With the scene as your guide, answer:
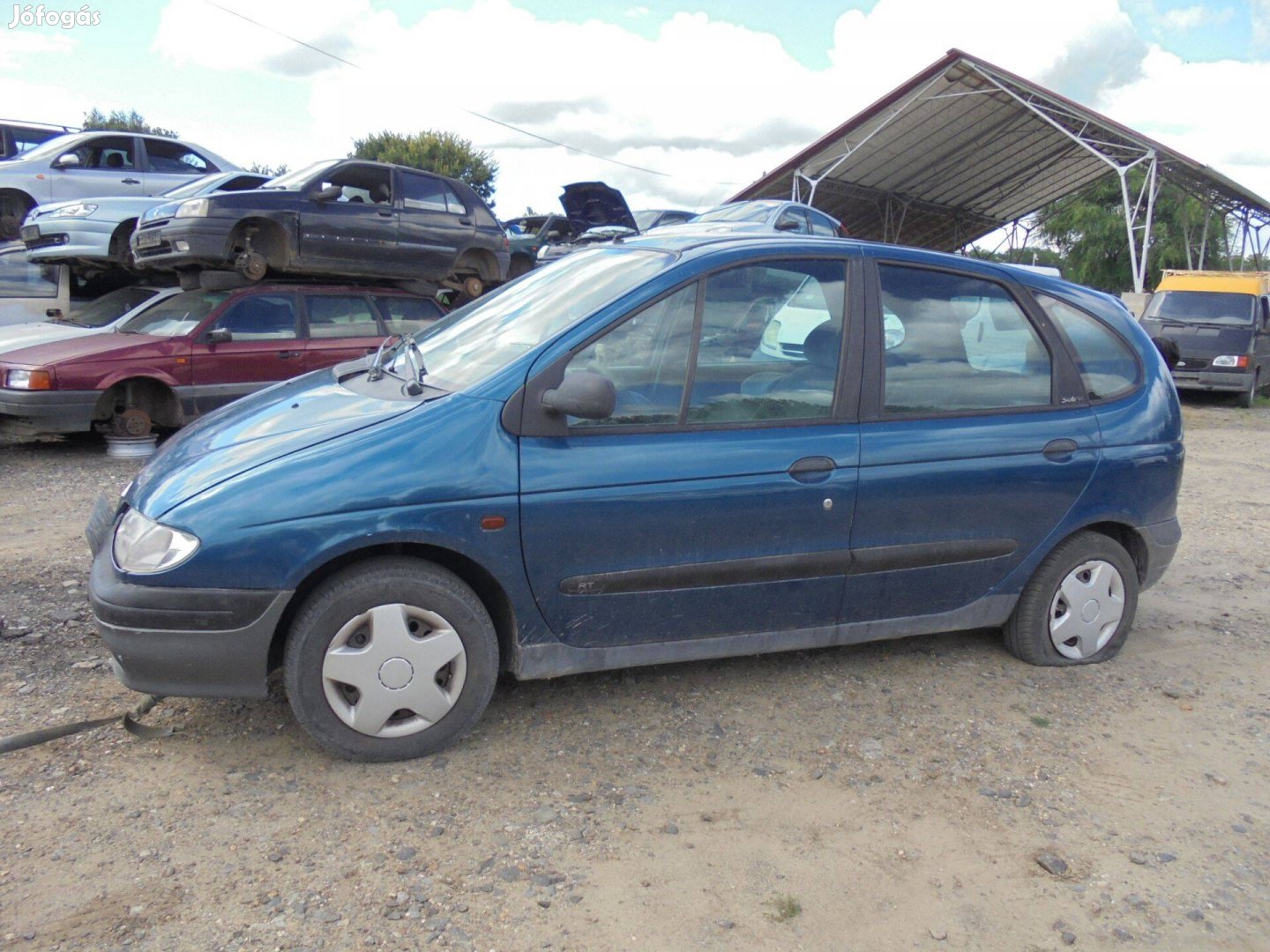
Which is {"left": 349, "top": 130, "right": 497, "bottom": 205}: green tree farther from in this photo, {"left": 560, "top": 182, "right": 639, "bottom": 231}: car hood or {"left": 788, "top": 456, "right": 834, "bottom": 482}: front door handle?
{"left": 788, "top": 456, "right": 834, "bottom": 482}: front door handle

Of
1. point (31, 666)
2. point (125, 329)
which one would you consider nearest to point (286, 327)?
point (125, 329)

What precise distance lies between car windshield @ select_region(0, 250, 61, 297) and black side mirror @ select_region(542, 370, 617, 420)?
901 centimetres

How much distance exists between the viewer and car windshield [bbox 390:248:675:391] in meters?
3.61

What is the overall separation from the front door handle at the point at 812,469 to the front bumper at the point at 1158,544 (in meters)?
1.61

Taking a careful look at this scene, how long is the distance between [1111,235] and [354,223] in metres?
35.0

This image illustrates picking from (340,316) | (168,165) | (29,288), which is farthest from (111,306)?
(168,165)

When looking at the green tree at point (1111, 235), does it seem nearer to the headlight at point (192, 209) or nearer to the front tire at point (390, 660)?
the headlight at point (192, 209)

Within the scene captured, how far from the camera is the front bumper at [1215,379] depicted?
15328 mm

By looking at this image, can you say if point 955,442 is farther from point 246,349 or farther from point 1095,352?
point 246,349

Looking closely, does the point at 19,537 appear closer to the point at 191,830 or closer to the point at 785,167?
the point at 191,830

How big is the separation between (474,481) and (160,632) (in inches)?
40.3

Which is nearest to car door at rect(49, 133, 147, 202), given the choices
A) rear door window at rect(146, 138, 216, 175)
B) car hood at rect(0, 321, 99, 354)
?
rear door window at rect(146, 138, 216, 175)

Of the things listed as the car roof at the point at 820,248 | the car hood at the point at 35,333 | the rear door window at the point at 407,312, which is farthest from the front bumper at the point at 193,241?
the car roof at the point at 820,248

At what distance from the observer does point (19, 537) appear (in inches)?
231
